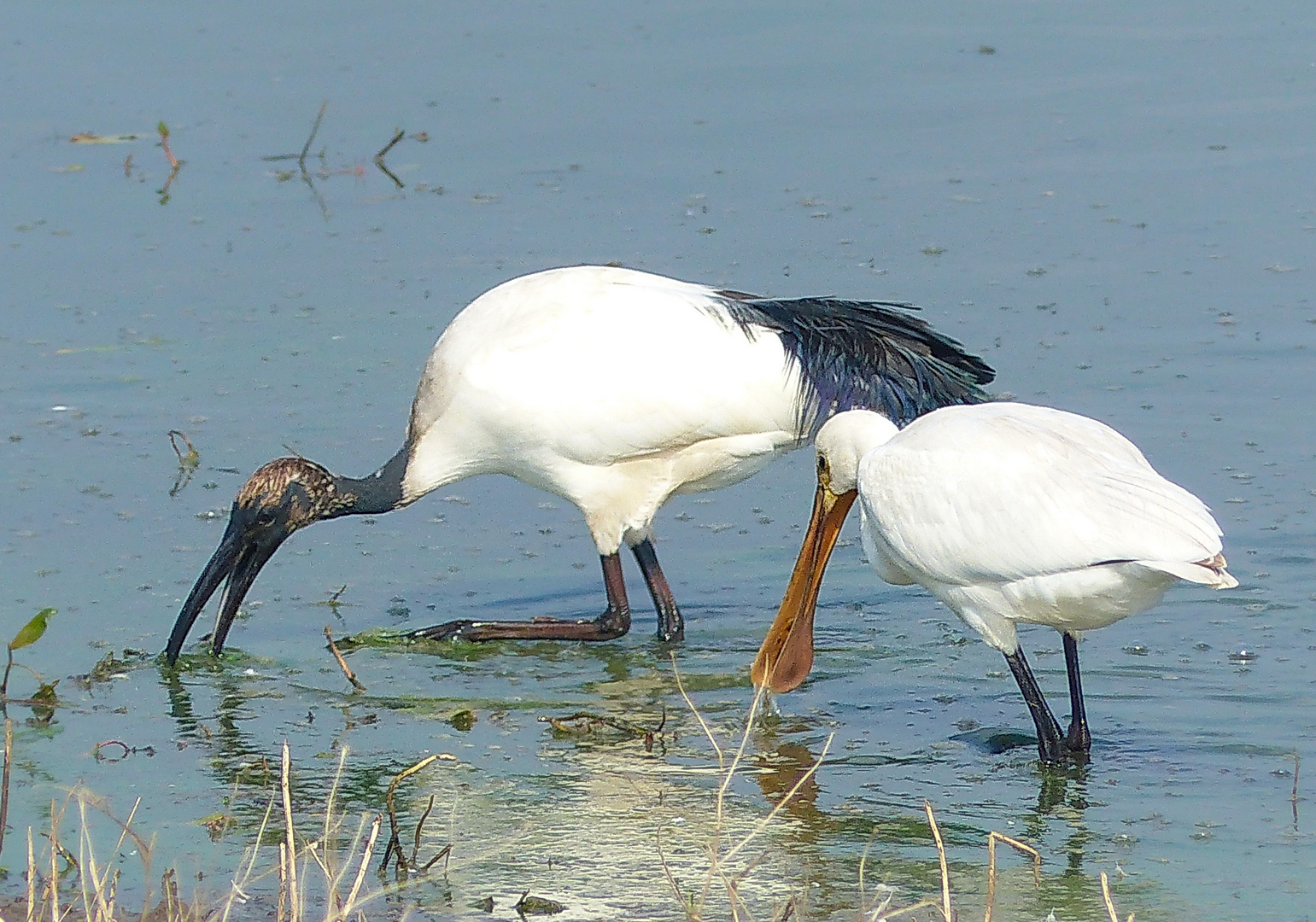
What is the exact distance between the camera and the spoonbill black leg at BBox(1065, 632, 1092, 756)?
619 cm

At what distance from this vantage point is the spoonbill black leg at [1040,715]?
20.2ft

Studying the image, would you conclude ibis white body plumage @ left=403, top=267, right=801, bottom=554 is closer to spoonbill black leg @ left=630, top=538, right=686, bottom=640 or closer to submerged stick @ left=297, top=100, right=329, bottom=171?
spoonbill black leg @ left=630, top=538, right=686, bottom=640

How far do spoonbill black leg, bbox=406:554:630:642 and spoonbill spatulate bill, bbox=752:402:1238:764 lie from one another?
1.17 metres

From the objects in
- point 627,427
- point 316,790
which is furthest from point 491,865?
point 627,427

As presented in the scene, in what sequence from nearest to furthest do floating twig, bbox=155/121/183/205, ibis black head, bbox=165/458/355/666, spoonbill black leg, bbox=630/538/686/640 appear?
ibis black head, bbox=165/458/355/666, spoonbill black leg, bbox=630/538/686/640, floating twig, bbox=155/121/183/205

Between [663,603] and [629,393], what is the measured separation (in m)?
0.74

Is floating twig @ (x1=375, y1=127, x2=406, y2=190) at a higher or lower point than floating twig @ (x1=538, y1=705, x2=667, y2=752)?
higher

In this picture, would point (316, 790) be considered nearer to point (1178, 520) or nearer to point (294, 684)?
point (294, 684)

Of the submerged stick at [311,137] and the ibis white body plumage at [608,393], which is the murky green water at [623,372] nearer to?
the submerged stick at [311,137]

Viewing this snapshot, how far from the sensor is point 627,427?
7.70 metres

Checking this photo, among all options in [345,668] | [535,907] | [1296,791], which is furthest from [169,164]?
[1296,791]

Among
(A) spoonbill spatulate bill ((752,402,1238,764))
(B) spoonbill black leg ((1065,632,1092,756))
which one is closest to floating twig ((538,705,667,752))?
(A) spoonbill spatulate bill ((752,402,1238,764))

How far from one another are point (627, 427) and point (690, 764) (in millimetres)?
1752

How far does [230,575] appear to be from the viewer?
25.1ft
